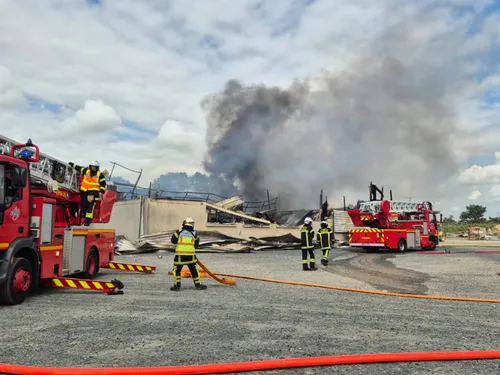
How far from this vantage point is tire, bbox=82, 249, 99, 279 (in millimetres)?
11077

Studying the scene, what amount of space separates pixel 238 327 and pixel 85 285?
3967 millimetres

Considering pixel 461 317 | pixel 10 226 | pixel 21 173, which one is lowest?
pixel 461 317

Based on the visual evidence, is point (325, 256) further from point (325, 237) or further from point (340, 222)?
point (340, 222)

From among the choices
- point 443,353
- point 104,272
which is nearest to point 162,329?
point 443,353

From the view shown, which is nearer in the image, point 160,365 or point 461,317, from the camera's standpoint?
point 160,365

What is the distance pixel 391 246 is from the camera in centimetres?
2294

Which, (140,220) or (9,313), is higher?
(140,220)

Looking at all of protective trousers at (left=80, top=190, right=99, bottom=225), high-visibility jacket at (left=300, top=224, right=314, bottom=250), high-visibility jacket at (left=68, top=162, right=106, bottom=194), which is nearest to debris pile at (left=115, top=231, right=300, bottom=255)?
high-visibility jacket at (left=300, top=224, right=314, bottom=250)

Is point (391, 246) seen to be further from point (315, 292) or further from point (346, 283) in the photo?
point (315, 292)

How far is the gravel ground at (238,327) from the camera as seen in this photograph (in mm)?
4688

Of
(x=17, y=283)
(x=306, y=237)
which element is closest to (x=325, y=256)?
(x=306, y=237)

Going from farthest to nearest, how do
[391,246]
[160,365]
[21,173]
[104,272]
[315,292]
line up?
[391,246] → [104,272] → [315,292] → [21,173] → [160,365]

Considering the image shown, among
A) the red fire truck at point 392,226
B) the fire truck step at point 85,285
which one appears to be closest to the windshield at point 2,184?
the fire truck step at point 85,285

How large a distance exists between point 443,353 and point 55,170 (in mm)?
8232
